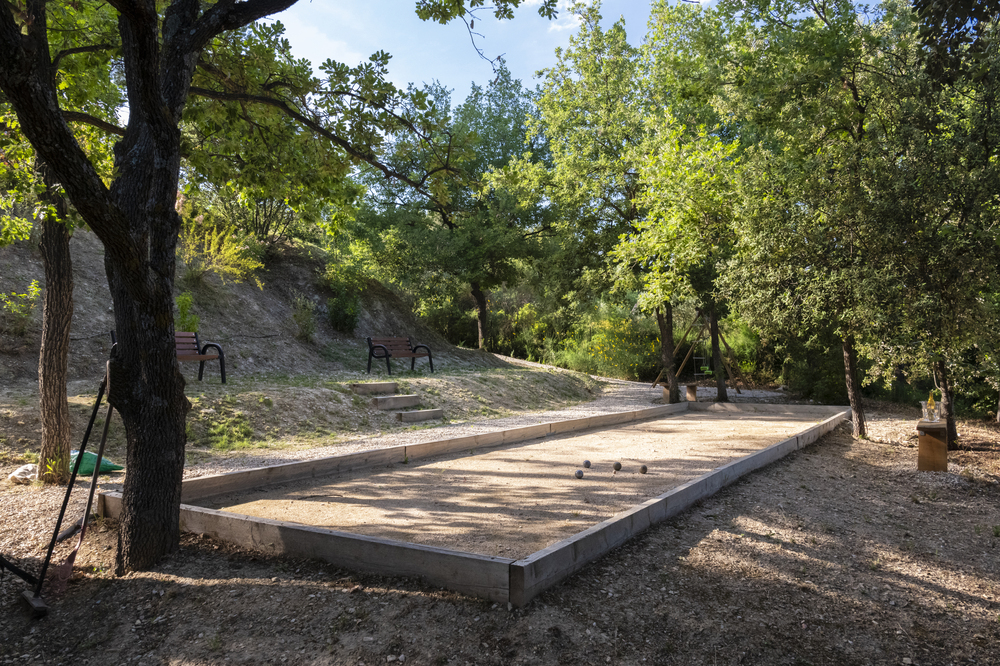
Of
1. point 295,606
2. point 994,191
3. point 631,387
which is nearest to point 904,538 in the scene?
point 994,191

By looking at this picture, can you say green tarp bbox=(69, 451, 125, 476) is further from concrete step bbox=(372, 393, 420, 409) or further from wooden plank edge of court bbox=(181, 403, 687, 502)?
concrete step bbox=(372, 393, 420, 409)

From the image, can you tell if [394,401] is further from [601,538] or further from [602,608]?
[602,608]

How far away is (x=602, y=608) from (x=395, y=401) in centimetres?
696

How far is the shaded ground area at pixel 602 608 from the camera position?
9.27 ft

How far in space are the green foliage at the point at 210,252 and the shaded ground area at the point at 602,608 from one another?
9.71m

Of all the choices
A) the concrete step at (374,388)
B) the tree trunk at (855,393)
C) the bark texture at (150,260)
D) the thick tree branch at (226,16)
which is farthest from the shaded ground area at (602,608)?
the concrete step at (374,388)

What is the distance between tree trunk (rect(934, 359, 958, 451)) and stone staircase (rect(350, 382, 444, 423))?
7122mm

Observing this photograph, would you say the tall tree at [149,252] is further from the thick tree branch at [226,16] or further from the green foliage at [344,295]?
the green foliage at [344,295]

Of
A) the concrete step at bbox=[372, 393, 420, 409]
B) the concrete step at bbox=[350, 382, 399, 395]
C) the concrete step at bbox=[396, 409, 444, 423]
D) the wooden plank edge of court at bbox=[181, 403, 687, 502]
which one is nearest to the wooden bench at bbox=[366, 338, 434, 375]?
the concrete step at bbox=[350, 382, 399, 395]

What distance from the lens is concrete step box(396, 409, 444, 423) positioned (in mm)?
9281

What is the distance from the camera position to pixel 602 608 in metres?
3.15

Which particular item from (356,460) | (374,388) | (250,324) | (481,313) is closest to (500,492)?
(356,460)

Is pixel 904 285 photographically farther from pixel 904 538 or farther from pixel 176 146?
pixel 176 146

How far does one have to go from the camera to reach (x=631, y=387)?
17188mm
